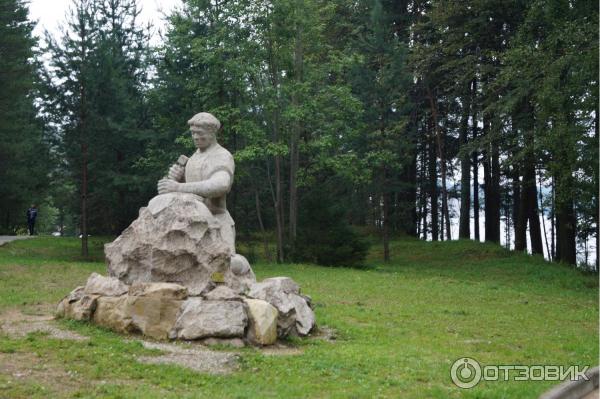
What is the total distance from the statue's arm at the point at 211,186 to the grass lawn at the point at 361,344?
2.64m

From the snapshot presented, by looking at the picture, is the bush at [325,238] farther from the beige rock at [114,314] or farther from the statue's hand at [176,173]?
the beige rock at [114,314]

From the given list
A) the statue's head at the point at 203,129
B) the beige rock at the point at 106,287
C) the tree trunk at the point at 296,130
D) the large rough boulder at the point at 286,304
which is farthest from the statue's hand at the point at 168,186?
the tree trunk at the point at 296,130

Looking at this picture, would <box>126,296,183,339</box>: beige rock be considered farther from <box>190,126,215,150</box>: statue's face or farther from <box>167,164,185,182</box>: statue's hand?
<box>190,126,215,150</box>: statue's face

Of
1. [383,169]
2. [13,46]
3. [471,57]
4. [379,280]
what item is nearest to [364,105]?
[383,169]

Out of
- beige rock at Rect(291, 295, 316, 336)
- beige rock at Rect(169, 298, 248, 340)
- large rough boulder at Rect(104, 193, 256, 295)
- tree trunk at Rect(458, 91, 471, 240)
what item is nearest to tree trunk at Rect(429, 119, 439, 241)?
tree trunk at Rect(458, 91, 471, 240)

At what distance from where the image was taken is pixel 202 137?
11.9m

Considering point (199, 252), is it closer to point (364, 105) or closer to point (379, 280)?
point (379, 280)

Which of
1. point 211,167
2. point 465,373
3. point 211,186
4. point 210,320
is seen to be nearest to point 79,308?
point 210,320

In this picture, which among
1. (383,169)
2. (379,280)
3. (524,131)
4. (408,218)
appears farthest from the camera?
(408,218)

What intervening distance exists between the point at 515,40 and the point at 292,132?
8.79 metres

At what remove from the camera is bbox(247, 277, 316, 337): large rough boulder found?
33.8 ft

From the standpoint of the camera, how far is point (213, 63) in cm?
2402

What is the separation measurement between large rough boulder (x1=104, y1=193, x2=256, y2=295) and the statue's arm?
0.25 m

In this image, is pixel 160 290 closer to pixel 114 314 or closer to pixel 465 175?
pixel 114 314
